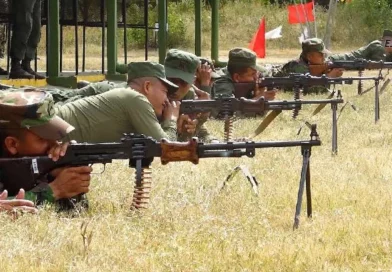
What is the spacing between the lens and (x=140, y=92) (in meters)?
7.35

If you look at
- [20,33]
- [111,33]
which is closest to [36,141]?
[20,33]

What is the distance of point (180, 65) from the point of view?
8.46 meters

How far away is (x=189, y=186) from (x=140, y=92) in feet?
2.56

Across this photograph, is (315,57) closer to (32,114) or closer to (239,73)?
(239,73)

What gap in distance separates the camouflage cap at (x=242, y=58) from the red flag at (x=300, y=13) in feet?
60.0

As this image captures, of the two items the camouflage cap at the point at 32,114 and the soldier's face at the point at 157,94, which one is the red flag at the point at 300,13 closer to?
the soldier's face at the point at 157,94

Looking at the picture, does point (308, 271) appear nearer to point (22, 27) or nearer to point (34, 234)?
point (34, 234)

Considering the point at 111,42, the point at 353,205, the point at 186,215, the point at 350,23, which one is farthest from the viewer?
the point at 350,23

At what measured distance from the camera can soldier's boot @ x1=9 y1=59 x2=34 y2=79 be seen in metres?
11.5

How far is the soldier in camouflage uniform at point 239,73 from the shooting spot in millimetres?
11945

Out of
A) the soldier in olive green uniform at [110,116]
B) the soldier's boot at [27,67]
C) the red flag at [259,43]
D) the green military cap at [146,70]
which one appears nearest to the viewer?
the soldier in olive green uniform at [110,116]

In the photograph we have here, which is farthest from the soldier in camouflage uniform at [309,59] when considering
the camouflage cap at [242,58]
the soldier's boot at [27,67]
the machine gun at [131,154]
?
the machine gun at [131,154]

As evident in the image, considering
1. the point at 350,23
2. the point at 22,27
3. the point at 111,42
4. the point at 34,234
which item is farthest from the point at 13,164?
the point at 350,23

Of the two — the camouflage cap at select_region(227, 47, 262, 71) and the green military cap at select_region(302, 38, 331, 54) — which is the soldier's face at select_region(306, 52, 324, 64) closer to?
the green military cap at select_region(302, 38, 331, 54)
